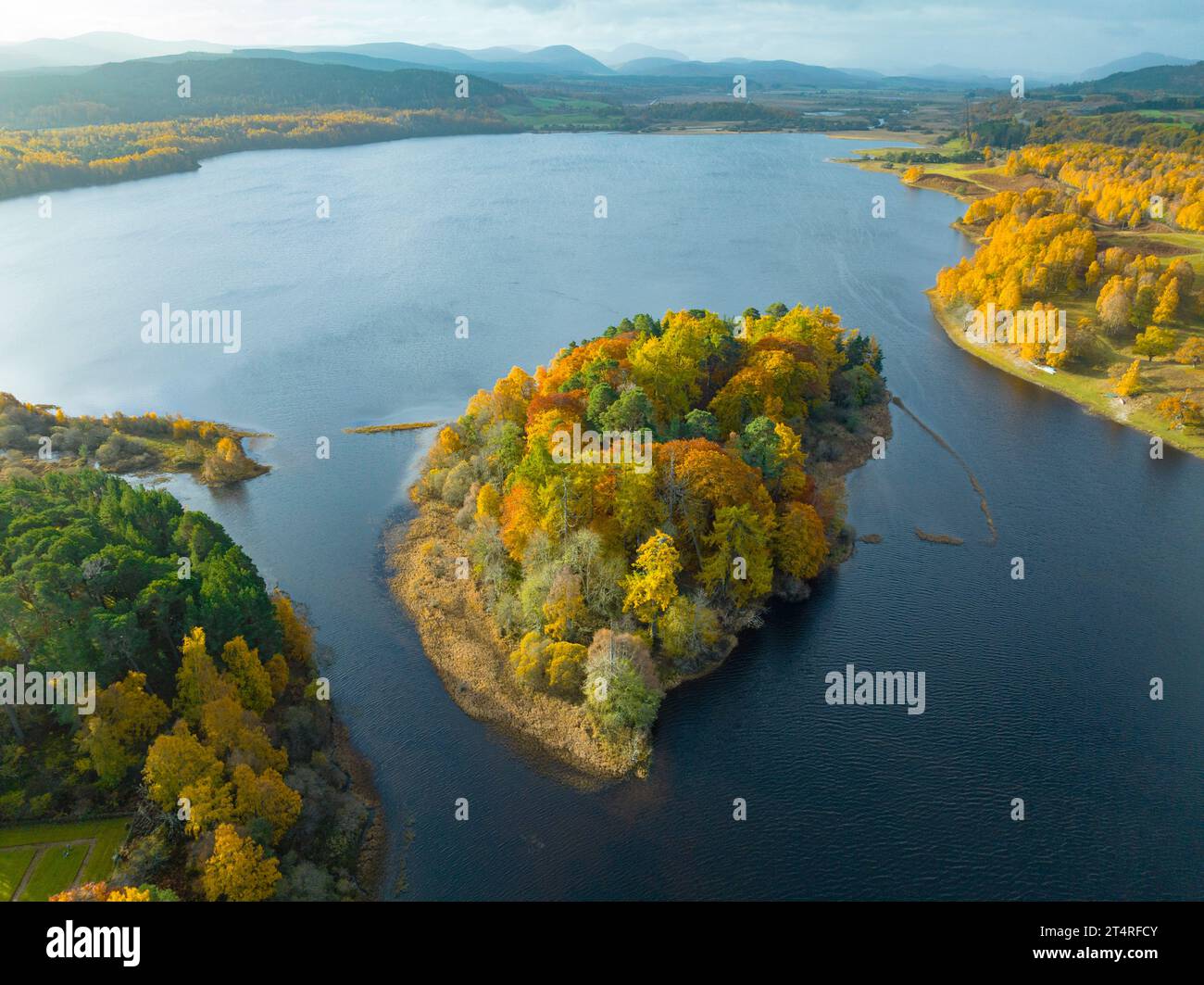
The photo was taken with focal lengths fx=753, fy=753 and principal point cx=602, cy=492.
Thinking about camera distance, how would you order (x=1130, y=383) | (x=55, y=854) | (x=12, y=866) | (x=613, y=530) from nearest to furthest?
(x=12, y=866) → (x=55, y=854) → (x=613, y=530) → (x=1130, y=383)

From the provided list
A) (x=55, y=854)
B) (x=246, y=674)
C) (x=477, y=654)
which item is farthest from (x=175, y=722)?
(x=477, y=654)

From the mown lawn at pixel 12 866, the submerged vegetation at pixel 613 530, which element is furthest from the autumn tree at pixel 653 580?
the mown lawn at pixel 12 866

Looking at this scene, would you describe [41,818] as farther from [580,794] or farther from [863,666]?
[863,666]

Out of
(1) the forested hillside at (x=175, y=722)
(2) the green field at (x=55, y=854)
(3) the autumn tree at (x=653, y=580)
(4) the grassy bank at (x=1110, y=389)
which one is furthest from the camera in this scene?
(4) the grassy bank at (x=1110, y=389)

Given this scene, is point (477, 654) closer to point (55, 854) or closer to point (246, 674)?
point (246, 674)

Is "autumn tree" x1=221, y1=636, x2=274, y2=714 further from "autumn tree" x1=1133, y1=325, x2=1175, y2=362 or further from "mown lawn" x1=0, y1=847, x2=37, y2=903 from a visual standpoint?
"autumn tree" x1=1133, y1=325, x2=1175, y2=362

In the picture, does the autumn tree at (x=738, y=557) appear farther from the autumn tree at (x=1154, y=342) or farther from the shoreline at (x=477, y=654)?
the autumn tree at (x=1154, y=342)

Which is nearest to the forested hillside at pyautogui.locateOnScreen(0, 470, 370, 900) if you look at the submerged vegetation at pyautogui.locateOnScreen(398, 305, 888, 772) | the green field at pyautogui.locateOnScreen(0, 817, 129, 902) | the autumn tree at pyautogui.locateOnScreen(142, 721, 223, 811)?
the autumn tree at pyautogui.locateOnScreen(142, 721, 223, 811)
